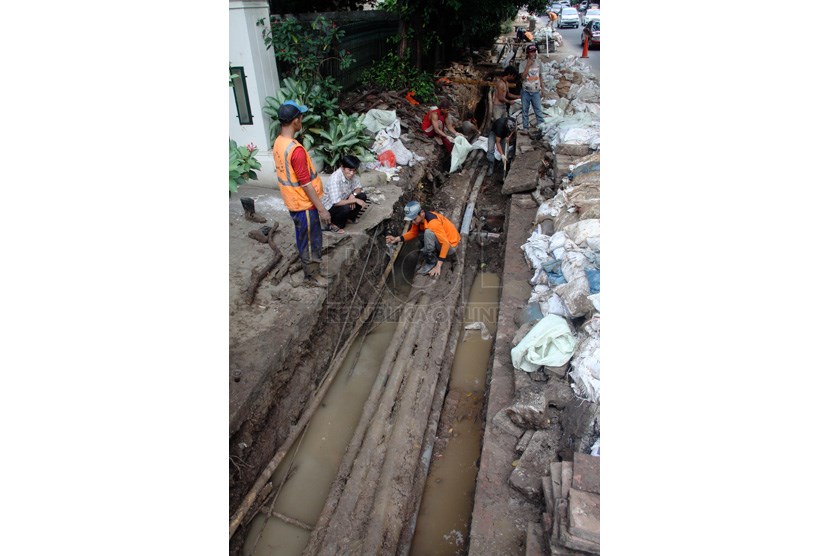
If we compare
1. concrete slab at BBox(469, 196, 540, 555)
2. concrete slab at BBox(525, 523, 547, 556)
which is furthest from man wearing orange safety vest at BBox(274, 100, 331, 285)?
concrete slab at BBox(525, 523, 547, 556)

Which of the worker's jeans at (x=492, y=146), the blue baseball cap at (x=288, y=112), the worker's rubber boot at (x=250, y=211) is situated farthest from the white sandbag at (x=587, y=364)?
the worker's jeans at (x=492, y=146)

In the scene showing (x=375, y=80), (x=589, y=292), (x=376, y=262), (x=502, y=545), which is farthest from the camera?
(x=375, y=80)

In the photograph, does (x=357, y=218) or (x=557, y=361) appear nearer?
(x=557, y=361)

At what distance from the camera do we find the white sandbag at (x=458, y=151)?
9516mm

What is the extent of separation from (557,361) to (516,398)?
19.2 inches

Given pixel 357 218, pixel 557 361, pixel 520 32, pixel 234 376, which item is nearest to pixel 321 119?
pixel 357 218

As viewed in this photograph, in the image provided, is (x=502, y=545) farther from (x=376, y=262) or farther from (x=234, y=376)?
A: (x=376, y=262)

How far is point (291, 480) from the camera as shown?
4.25 meters

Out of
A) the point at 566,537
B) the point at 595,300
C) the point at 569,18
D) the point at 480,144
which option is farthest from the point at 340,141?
the point at 569,18

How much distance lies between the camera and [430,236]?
6.22 m

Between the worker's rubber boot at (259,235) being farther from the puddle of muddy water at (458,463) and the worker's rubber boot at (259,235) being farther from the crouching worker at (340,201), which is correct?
the puddle of muddy water at (458,463)

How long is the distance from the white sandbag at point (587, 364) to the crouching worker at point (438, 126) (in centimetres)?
601

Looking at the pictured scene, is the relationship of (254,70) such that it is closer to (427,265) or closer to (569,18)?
(427,265)

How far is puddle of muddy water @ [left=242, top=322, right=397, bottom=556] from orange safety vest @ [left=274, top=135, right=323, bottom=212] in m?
1.76
